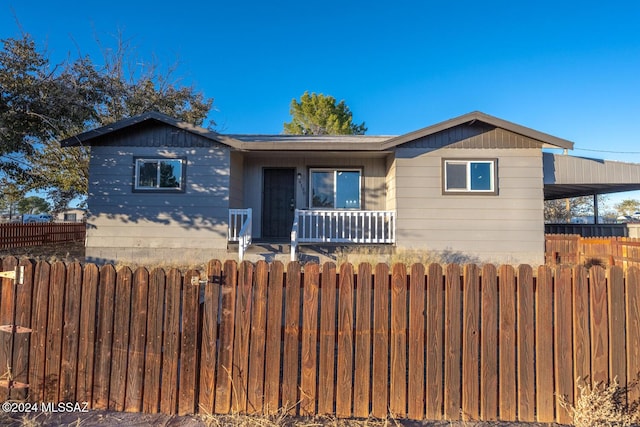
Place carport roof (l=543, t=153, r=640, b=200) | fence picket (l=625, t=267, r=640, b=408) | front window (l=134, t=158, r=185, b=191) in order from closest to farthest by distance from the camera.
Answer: fence picket (l=625, t=267, r=640, b=408) → front window (l=134, t=158, r=185, b=191) → carport roof (l=543, t=153, r=640, b=200)

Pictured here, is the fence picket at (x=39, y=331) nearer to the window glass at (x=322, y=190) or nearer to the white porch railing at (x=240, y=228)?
the white porch railing at (x=240, y=228)

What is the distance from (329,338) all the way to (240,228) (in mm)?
7061

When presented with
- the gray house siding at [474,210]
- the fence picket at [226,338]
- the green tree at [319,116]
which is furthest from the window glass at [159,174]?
the green tree at [319,116]

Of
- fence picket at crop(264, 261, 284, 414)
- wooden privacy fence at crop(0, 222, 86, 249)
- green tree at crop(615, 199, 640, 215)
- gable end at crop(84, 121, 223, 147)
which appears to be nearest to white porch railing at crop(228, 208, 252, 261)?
gable end at crop(84, 121, 223, 147)

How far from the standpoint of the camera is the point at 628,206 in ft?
174

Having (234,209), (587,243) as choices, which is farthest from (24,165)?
(587,243)

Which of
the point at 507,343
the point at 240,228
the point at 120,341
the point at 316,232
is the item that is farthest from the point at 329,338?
the point at 240,228

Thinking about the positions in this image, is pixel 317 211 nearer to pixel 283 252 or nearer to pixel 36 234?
pixel 283 252

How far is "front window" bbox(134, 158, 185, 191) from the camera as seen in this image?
9.09m

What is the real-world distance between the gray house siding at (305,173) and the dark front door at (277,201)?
158mm

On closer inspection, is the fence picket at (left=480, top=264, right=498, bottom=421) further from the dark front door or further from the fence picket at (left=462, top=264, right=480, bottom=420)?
the dark front door

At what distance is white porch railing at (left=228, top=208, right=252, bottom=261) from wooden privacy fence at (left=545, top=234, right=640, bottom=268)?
7736 millimetres

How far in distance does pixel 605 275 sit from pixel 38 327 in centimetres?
430

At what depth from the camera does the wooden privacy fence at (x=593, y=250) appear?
7.90 m
